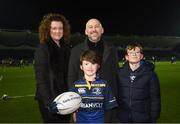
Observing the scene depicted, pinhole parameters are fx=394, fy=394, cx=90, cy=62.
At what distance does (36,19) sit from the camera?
3474 inches

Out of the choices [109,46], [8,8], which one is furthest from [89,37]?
[8,8]

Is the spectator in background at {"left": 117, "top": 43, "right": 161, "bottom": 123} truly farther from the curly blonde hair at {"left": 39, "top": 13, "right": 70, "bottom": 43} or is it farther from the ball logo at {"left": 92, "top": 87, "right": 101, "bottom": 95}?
the curly blonde hair at {"left": 39, "top": 13, "right": 70, "bottom": 43}

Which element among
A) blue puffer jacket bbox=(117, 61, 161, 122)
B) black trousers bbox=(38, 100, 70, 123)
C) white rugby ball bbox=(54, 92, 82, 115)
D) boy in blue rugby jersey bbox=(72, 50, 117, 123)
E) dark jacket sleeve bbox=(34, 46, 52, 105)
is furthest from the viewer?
blue puffer jacket bbox=(117, 61, 161, 122)

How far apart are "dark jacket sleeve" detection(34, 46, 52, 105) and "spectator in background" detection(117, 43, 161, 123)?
1229 mm

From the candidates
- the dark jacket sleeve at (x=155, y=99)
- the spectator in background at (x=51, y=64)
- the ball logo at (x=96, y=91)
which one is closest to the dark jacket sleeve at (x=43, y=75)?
the spectator in background at (x=51, y=64)

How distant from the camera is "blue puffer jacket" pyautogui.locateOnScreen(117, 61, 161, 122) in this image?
21.0 feet

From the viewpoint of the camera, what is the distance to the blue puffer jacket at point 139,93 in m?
6.40

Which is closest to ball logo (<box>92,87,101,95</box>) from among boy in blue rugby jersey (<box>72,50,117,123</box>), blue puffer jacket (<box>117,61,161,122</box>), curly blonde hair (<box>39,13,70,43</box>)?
boy in blue rugby jersey (<box>72,50,117,123</box>)

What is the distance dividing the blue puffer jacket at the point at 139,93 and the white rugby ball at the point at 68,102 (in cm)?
109

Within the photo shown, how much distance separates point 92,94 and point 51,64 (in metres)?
0.92

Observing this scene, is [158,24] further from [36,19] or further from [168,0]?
[36,19]

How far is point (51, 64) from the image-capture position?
6250mm

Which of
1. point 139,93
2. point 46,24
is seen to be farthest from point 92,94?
point 46,24

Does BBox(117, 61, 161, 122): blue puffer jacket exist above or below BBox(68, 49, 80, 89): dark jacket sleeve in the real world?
below
